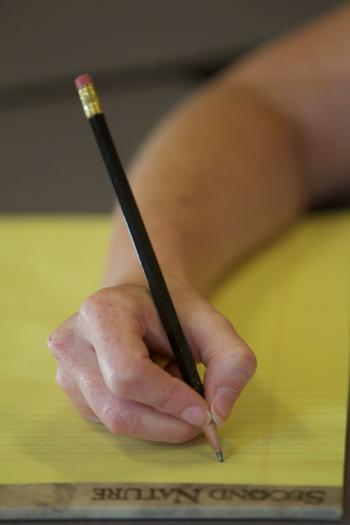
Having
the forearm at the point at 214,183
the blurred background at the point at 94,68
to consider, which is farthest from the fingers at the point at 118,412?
the blurred background at the point at 94,68

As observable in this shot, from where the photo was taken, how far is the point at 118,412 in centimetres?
60

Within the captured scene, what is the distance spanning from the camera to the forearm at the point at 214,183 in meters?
0.83

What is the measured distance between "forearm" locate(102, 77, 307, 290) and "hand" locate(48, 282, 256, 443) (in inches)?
4.8

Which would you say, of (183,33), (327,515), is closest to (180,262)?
(327,515)

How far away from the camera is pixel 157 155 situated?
3.14 feet

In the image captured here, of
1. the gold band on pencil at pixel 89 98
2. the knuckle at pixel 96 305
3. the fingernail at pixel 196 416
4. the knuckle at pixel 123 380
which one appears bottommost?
the fingernail at pixel 196 416

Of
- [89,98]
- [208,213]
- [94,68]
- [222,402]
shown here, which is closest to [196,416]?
[222,402]

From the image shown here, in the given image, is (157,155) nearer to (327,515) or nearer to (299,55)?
(299,55)

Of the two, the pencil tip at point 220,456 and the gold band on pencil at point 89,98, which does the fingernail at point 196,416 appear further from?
the gold band on pencil at point 89,98

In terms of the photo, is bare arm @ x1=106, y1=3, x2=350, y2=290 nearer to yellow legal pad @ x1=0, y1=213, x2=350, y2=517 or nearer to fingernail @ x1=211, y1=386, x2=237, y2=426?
yellow legal pad @ x1=0, y1=213, x2=350, y2=517

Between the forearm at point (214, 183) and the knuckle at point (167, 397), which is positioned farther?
the forearm at point (214, 183)

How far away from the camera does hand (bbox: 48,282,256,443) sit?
0.59 m

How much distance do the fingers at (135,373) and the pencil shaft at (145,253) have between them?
0.8 inches

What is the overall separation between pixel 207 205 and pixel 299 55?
0.26 meters
